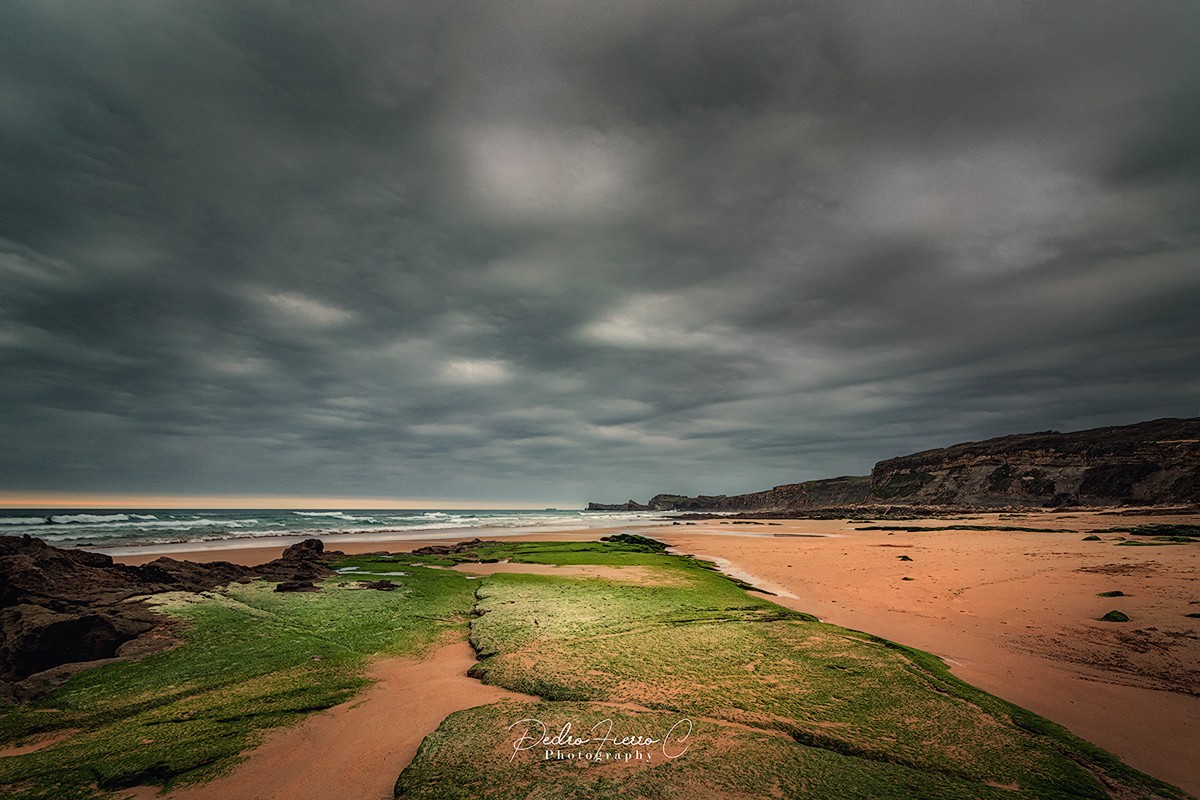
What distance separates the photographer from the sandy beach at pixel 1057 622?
529cm

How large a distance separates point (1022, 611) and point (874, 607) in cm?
287

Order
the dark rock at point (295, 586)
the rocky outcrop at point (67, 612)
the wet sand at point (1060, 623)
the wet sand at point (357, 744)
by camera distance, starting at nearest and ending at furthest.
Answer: the wet sand at point (357, 744) → the wet sand at point (1060, 623) → the rocky outcrop at point (67, 612) → the dark rock at point (295, 586)

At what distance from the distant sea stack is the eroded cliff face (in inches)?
3.2

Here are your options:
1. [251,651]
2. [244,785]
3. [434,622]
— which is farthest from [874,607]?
[251,651]

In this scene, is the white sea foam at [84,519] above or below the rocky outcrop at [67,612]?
below

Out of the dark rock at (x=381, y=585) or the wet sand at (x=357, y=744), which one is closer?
the wet sand at (x=357, y=744)

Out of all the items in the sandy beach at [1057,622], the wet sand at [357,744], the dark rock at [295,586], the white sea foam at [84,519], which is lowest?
the white sea foam at [84,519]

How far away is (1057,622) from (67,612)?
61.1 feet

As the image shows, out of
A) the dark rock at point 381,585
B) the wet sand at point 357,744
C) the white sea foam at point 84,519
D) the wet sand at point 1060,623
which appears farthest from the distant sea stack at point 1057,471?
the white sea foam at point 84,519

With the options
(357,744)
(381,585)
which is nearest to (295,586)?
(381,585)

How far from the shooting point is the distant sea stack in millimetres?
56062

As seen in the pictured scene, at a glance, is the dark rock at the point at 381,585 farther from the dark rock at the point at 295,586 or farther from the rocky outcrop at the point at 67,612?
the rocky outcrop at the point at 67,612

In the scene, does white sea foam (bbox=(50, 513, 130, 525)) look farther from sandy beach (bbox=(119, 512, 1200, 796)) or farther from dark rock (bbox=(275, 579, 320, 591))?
sandy beach (bbox=(119, 512, 1200, 796))

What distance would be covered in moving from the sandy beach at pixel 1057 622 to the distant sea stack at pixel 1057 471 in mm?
58108
